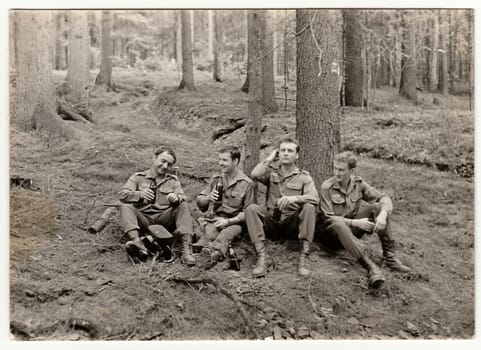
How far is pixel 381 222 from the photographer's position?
16.6 ft

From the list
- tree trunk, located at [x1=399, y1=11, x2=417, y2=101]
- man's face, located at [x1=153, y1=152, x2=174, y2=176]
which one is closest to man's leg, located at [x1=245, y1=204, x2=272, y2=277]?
man's face, located at [x1=153, y1=152, x2=174, y2=176]

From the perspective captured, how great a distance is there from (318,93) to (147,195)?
7.15ft

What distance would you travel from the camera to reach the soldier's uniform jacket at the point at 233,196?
17.5 feet

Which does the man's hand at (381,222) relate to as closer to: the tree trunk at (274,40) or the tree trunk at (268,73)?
the tree trunk at (268,73)

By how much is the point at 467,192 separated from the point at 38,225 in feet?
15.8

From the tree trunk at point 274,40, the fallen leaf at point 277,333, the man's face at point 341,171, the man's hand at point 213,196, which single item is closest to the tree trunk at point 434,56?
the tree trunk at point 274,40

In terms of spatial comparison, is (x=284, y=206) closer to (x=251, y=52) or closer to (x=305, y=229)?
(x=305, y=229)

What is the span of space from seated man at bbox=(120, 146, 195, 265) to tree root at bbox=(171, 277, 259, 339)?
217 mm

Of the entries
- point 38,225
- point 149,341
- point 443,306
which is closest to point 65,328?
point 149,341

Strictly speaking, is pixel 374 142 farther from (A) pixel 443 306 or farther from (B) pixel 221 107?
(A) pixel 443 306

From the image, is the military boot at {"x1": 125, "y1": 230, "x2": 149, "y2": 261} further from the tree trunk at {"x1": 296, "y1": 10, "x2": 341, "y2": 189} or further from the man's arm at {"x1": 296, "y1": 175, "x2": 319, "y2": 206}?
the tree trunk at {"x1": 296, "y1": 10, "x2": 341, "y2": 189}

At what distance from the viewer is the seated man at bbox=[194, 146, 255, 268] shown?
525 cm

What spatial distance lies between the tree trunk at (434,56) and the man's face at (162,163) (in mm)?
3415

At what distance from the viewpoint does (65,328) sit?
466cm
